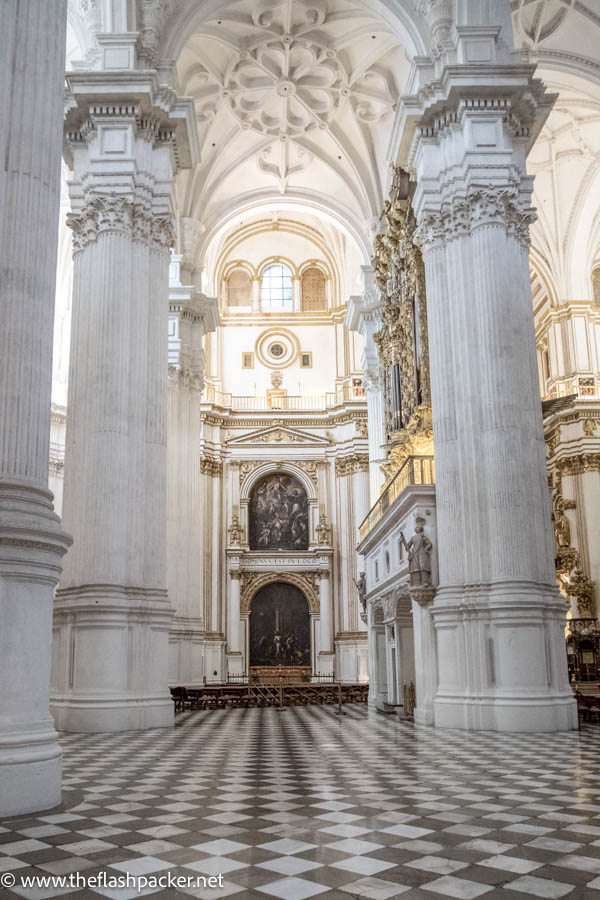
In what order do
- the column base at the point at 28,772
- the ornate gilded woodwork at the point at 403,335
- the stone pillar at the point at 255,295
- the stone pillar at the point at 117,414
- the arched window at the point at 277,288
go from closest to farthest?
the column base at the point at 28,772
the stone pillar at the point at 117,414
the ornate gilded woodwork at the point at 403,335
the stone pillar at the point at 255,295
the arched window at the point at 277,288

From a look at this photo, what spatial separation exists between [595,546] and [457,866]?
2471 cm

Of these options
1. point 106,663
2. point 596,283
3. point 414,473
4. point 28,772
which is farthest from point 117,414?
point 596,283

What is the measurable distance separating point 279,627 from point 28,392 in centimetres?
2690

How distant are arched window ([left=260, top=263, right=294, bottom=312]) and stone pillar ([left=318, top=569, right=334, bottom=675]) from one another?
1175 cm

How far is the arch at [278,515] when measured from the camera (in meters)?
33.5

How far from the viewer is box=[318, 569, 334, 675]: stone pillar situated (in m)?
31.7

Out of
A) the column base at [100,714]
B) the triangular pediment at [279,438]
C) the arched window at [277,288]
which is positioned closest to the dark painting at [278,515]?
the triangular pediment at [279,438]

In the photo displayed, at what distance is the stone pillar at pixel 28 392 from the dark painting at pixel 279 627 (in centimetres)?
2631

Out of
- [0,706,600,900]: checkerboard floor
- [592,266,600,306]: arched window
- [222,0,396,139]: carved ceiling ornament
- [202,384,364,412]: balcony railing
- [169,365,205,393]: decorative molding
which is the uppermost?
[222,0,396,139]: carved ceiling ornament

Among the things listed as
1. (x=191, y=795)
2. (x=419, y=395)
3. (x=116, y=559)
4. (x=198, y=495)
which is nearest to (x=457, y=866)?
(x=191, y=795)

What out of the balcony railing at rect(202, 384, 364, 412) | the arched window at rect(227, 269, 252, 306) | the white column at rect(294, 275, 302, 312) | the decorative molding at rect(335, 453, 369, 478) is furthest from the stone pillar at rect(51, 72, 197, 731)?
the white column at rect(294, 275, 302, 312)

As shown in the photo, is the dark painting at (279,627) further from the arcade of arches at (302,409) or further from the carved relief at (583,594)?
the carved relief at (583,594)

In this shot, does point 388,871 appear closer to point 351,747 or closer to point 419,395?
point 351,747

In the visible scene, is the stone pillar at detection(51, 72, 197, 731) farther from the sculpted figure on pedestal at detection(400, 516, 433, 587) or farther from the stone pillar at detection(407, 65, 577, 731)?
the stone pillar at detection(407, 65, 577, 731)
